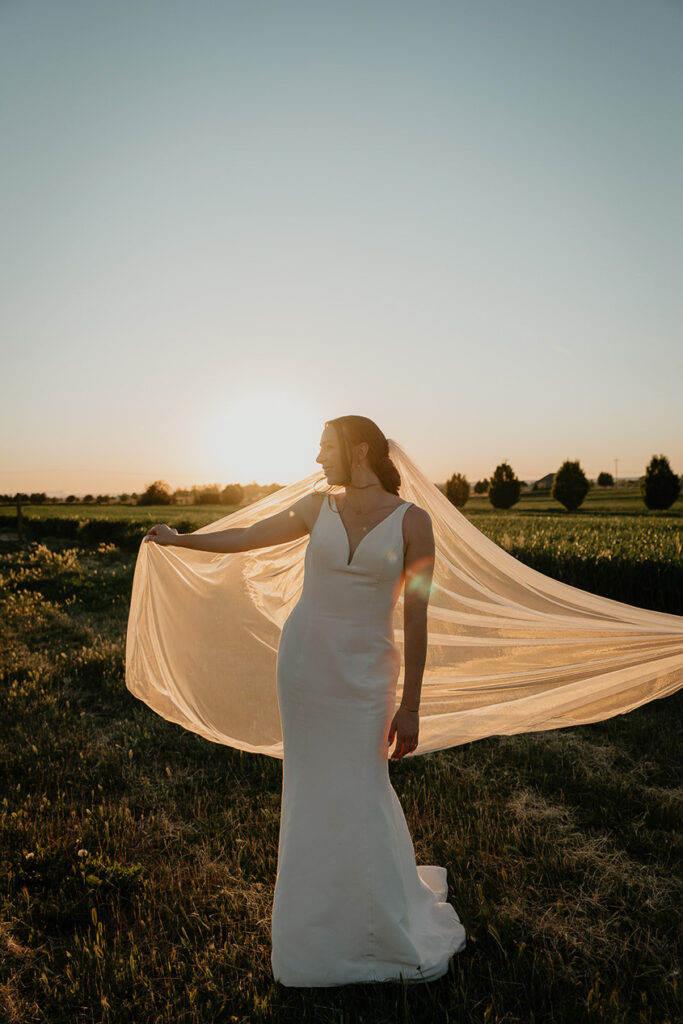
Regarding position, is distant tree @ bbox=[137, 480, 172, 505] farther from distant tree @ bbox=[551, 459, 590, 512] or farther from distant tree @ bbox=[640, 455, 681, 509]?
distant tree @ bbox=[640, 455, 681, 509]

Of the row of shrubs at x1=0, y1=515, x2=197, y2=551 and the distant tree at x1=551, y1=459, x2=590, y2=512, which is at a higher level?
the distant tree at x1=551, y1=459, x2=590, y2=512

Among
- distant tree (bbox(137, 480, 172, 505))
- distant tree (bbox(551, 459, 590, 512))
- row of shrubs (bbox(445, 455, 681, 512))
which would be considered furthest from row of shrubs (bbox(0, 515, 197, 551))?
distant tree (bbox(551, 459, 590, 512))

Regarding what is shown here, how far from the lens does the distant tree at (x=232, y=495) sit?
50266 millimetres

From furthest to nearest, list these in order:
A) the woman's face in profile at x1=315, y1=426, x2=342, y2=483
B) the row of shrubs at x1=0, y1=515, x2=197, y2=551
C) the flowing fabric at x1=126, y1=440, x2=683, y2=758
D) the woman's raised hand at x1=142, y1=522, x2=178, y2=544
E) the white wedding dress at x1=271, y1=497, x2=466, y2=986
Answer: the row of shrubs at x1=0, y1=515, x2=197, y2=551 < the flowing fabric at x1=126, y1=440, x2=683, y2=758 < the woman's raised hand at x1=142, y1=522, x2=178, y2=544 < the woman's face in profile at x1=315, y1=426, x2=342, y2=483 < the white wedding dress at x1=271, y1=497, x2=466, y2=986

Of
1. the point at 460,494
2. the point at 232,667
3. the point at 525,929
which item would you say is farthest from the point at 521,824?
the point at 460,494

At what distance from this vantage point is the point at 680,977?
2.87 meters

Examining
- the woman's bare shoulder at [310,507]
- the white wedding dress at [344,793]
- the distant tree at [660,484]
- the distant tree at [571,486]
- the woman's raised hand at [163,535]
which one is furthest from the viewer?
the distant tree at [571,486]

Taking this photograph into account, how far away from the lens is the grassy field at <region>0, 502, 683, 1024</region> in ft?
9.05

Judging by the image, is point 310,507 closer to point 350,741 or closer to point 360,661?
point 360,661

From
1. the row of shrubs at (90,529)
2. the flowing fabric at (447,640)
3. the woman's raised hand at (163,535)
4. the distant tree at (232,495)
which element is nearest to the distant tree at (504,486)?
the distant tree at (232,495)

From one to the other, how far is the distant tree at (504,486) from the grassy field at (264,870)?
5185 centimetres

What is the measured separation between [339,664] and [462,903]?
1861 millimetres

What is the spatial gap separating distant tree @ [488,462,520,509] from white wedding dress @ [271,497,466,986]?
2216 inches

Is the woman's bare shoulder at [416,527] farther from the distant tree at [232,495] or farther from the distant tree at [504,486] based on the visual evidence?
the distant tree at [504,486]
